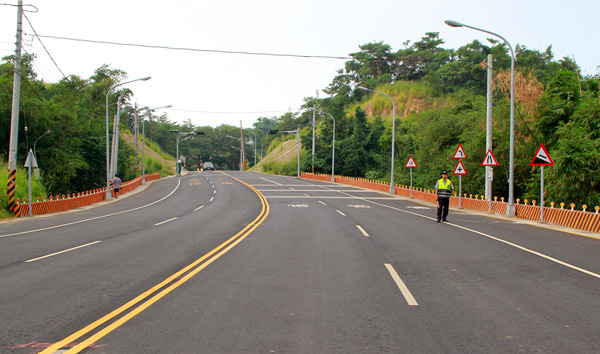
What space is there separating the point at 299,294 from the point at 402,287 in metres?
1.66

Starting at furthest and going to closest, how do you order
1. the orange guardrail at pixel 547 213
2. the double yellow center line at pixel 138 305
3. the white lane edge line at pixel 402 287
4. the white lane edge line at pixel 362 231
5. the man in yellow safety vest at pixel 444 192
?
the man in yellow safety vest at pixel 444 192 → the orange guardrail at pixel 547 213 → the white lane edge line at pixel 362 231 → the white lane edge line at pixel 402 287 → the double yellow center line at pixel 138 305

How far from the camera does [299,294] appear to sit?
22.6 ft

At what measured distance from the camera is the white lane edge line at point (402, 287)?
6450mm

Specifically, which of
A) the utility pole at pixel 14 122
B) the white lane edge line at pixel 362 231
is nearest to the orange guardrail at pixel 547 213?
the white lane edge line at pixel 362 231

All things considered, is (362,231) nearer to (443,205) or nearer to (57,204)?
(443,205)

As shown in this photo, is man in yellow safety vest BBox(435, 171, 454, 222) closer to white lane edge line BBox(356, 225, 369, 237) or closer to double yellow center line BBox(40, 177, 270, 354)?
white lane edge line BBox(356, 225, 369, 237)

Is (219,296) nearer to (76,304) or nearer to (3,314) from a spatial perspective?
(76,304)

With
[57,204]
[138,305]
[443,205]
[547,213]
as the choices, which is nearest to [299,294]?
[138,305]

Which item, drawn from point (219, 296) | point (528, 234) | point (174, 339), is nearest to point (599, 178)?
point (528, 234)

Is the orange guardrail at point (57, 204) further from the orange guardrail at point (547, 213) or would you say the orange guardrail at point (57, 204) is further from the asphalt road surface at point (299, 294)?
the orange guardrail at point (547, 213)

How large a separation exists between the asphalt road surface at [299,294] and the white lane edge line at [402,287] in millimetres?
38

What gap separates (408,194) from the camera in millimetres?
35938

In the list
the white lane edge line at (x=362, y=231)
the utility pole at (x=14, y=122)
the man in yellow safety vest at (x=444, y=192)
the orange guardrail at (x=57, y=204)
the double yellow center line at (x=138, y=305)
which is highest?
the utility pole at (x=14, y=122)

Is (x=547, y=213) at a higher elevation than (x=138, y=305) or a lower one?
higher
